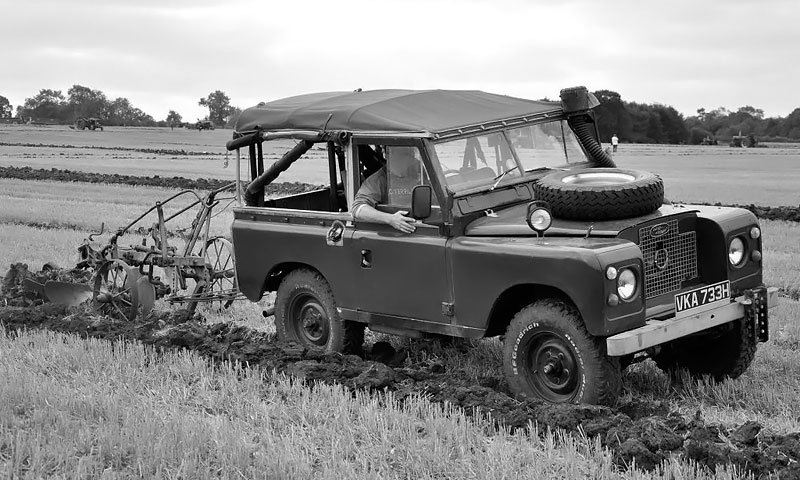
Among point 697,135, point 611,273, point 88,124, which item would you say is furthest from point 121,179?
point 697,135

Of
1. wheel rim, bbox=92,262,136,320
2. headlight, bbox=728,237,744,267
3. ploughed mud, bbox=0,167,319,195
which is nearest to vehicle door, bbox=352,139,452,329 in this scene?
headlight, bbox=728,237,744,267

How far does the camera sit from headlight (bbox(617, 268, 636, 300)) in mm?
6458

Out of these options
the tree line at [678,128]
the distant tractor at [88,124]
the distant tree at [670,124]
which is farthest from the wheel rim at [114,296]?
the distant tractor at [88,124]

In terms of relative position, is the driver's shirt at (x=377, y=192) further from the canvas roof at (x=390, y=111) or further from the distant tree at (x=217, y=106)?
the distant tree at (x=217, y=106)

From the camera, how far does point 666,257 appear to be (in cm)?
718

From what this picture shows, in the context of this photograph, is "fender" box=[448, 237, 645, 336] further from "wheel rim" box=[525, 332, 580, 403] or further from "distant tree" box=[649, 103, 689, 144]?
"distant tree" box=[649, 103, 689, 144]

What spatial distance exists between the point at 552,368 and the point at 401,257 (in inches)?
60.7

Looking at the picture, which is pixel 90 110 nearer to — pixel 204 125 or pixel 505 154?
pixel 204 125

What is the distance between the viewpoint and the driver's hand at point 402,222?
7.61 meters

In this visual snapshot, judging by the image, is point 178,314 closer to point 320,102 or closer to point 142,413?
point 320,102

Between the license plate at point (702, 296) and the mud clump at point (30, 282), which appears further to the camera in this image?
the mud clump at point (30, 282)

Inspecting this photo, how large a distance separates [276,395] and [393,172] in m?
2.01

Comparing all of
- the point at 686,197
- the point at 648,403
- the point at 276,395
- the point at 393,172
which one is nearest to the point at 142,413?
the point at 276,395

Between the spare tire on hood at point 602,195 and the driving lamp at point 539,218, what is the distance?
0.91 ft
